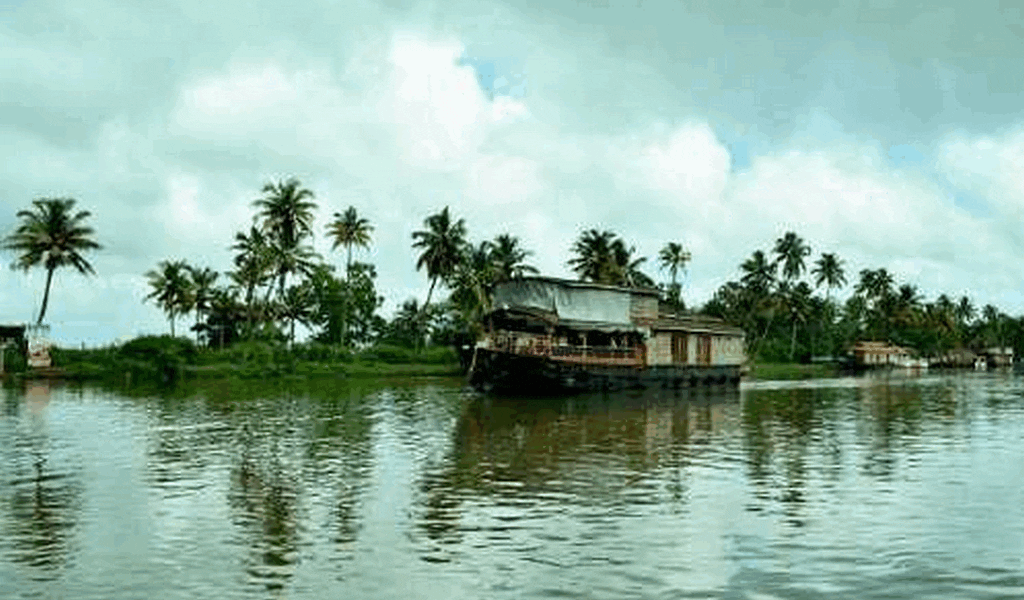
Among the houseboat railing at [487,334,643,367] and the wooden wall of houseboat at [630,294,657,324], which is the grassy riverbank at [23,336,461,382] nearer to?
the wooden wall of houseboat at [630,294,657,324]

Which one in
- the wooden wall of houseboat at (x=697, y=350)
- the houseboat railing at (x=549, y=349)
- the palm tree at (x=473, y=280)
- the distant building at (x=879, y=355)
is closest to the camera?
the houseboat railing at (x=549, y=349)

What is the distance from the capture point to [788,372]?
3925 inches

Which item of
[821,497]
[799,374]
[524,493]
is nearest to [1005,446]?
[821,497]

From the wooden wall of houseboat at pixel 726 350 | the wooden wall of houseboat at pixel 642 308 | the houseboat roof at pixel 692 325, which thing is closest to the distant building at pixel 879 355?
the wooden wall of houseboat at pixel 726 350

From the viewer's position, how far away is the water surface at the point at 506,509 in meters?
12.2

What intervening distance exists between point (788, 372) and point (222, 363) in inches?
1977

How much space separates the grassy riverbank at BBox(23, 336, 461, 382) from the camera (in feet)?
225

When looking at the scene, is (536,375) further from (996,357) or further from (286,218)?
(996,357)

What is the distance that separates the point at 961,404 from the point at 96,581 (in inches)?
1681

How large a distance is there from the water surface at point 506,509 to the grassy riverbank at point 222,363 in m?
33.9

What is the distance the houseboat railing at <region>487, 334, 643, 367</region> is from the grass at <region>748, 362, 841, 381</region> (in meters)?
36.9

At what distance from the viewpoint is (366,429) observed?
32.0m

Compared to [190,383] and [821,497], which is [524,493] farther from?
[190,383]

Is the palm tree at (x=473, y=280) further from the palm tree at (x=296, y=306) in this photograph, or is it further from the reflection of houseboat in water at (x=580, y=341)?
the reflection of houseboat in water at (x=580, y=341)
